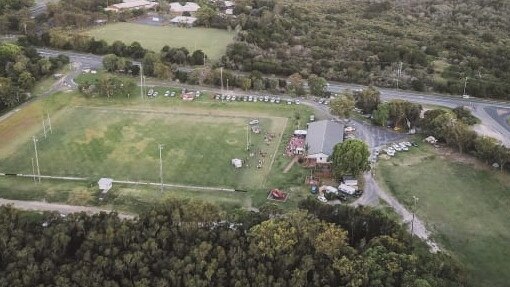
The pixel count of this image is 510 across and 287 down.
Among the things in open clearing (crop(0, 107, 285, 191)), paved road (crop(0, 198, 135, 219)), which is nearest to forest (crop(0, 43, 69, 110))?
open clearing (crop(0, 107, 285, 191))

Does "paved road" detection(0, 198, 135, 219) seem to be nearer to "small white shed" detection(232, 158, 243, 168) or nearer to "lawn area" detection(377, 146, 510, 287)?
"small white shed" detection(232, 158, 243, 168)

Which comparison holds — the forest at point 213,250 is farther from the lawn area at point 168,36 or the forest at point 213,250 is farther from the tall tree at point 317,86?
the lawn area at point 168,36

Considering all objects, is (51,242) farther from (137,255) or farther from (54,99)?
(54,99)

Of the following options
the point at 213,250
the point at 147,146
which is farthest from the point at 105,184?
the point at 213,250

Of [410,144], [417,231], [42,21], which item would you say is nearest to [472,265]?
[417,231]

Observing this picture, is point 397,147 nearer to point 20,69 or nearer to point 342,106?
point 342,106
